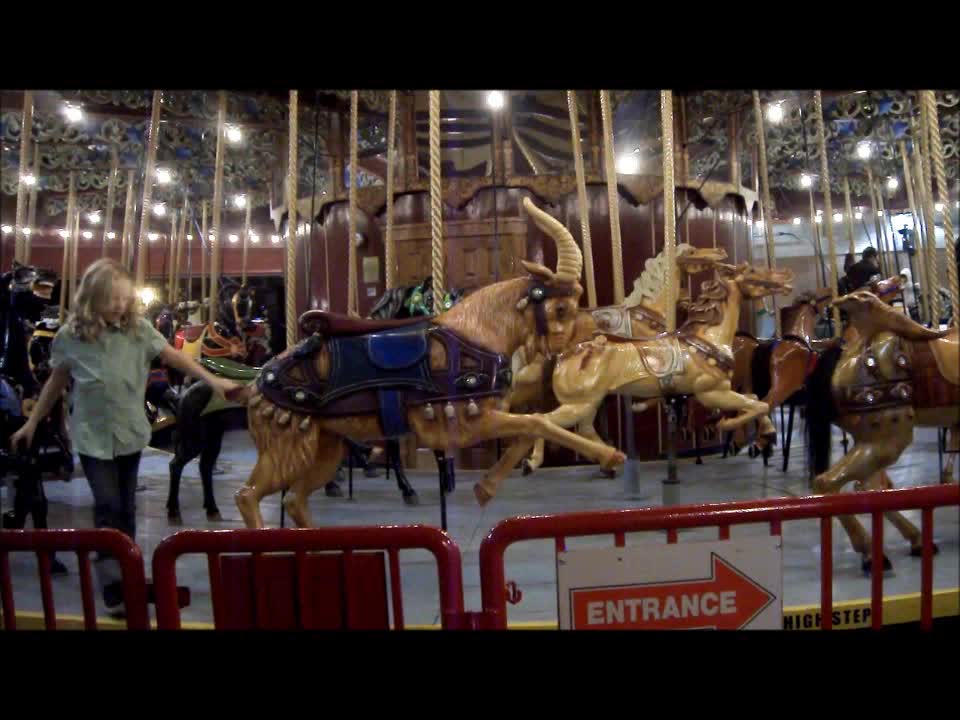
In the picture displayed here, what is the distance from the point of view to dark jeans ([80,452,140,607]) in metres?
2.54

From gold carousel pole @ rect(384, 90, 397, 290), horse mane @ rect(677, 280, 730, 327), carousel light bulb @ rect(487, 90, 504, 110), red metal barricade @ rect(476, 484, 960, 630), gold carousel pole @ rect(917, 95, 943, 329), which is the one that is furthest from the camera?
carousel light bulb @ rect(487, 90, 504, 110)

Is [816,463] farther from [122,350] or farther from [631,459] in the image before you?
[122,350]

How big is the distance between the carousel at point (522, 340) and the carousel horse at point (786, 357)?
0.02m

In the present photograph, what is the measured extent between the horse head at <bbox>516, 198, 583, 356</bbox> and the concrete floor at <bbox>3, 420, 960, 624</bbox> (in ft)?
3.28

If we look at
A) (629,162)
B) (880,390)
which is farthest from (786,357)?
(629,162)

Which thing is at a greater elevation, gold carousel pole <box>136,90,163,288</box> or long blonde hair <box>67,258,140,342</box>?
gold carousel pole <box>136,90,163,288</box>

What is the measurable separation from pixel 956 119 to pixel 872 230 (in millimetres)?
3688

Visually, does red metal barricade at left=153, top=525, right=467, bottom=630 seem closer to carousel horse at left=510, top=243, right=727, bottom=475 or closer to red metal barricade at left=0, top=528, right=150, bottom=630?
red metal barricade at left=0, top=528, right=150, bottom=630

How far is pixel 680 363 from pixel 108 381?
8.35 feet

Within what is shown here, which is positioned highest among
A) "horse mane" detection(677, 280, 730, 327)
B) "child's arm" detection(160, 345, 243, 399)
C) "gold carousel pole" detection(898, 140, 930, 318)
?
"gold carousel pole" detection(898, 140, 930, 318)

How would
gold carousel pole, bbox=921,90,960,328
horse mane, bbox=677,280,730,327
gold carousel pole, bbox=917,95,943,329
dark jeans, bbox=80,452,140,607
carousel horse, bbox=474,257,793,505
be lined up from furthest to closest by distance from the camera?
horse mane, bbox=677,280,730,327 < carousel horse, bbox=474,257,793,505 < gold carousel pole, bbox=917,95,943,329 < gold carousel pole, bbox=921,90,960,328 < dark jeans, bbox=80,452,140,607

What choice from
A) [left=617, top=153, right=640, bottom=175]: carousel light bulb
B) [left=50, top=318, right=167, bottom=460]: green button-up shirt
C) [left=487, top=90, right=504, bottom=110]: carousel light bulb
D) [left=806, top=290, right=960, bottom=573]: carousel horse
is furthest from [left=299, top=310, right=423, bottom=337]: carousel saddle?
[left=617, top=153, right=640, bottom=175]: carousel light bulb

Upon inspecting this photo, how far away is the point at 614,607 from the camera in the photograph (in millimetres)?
1842
